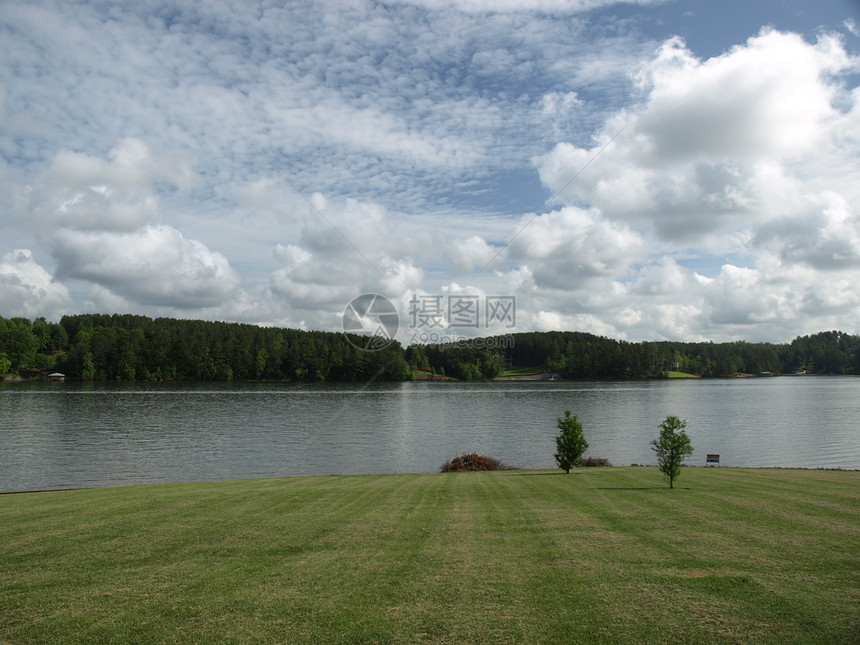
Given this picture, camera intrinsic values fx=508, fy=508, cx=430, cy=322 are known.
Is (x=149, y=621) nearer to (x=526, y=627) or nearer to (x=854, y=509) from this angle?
(x=526, y=627)

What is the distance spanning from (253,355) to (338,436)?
10641 cm

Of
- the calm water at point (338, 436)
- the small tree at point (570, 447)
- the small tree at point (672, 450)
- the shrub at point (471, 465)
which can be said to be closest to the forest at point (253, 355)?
the calm water at point (338, 436)

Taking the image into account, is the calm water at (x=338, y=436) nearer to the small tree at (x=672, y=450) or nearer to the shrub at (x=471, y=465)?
the shrub at (x=471, y=465)

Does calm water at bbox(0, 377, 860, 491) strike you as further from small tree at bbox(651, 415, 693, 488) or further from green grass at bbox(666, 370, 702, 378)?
green grass at bbox(666, 370, 702, 378)

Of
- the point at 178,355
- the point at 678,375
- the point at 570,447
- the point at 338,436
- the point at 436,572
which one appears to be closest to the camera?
the point at 436,572

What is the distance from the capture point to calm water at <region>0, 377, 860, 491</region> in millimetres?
32844

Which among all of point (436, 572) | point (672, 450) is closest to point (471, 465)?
point (672, 450)

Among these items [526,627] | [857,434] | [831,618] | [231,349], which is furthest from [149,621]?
[231,349]

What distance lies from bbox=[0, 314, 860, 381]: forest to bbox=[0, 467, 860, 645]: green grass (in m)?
102

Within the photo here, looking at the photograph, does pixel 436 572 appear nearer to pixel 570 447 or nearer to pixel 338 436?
pixel 570 447

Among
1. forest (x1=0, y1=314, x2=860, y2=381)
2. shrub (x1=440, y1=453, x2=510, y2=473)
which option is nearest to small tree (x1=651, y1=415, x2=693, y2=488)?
shrub (x1=440, y1=453, x2=510, y2=473)

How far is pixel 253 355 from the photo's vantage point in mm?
144375

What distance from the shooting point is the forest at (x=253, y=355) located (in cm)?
13375

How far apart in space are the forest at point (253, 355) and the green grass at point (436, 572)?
102113mm
